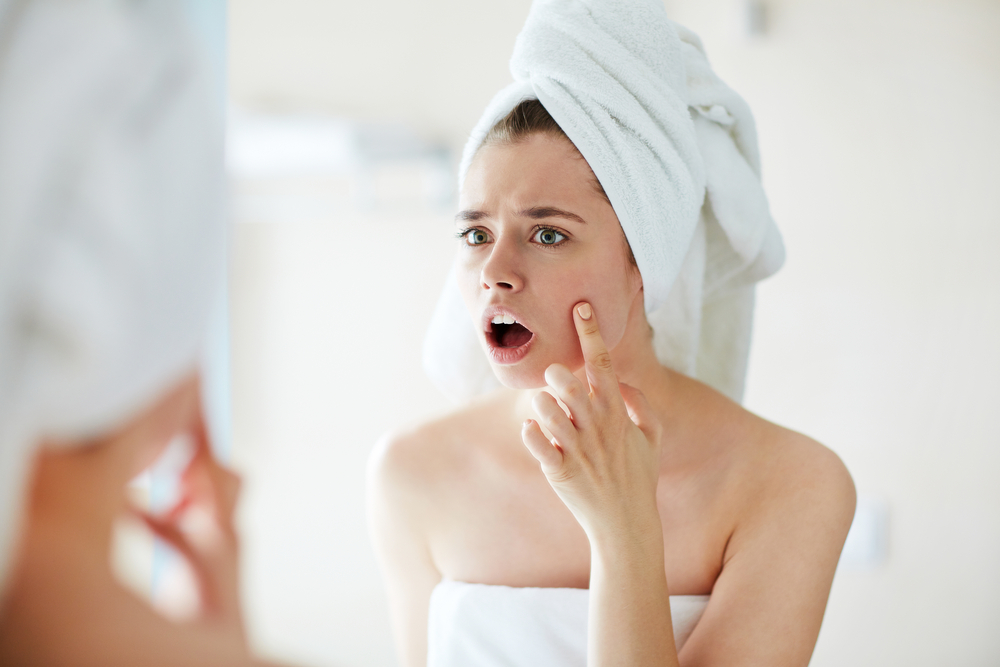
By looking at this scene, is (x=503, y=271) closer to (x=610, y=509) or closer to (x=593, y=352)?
(x=593, y=352)

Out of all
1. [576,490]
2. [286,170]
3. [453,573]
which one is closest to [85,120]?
[576,490]

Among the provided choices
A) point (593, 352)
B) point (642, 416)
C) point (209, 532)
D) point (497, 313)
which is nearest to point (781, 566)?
point (642, 416)

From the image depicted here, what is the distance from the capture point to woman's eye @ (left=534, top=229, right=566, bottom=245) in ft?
2.58

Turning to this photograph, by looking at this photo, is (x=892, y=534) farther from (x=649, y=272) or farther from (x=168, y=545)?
(x=168, y=545)

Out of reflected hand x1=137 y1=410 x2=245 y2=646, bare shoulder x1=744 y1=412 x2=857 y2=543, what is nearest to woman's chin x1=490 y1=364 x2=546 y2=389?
bare shoulder x1=744 y1=412 x2=857 y2=543

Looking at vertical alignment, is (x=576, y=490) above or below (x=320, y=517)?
below

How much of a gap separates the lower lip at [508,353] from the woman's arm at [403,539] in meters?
0.29

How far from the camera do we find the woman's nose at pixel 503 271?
0.75 m

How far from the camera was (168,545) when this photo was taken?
9.4 inches

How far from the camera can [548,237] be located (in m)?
0.79

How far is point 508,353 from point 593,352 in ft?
0.35

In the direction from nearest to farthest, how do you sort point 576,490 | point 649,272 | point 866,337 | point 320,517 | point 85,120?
point 85,120 → point 576,490 → point 649,272 → point 866,337 → point 320,517

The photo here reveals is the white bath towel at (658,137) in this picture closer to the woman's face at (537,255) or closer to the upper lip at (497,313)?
the woman's face at (537,255)

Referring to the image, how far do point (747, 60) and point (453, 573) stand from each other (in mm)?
1142
